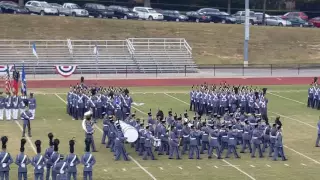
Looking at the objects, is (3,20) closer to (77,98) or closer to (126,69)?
(126,69)

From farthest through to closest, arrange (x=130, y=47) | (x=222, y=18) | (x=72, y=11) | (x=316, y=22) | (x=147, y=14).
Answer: (x=316, y=22), (x=222, y=18), (x=147, y=14), (x=72, y=11), (x=130, y=47)

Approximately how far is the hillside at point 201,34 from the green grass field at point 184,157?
61.3 feet

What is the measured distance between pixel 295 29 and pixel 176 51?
14.4 m

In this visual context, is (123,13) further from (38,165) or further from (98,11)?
(38,165)

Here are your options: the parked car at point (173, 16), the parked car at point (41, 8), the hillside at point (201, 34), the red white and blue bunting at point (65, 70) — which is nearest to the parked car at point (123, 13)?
the parked car at point (173, 16)

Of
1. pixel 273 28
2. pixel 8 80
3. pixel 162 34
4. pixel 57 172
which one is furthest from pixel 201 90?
pixel 273 28

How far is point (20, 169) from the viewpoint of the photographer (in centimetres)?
2383

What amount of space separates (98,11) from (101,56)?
46.2ft

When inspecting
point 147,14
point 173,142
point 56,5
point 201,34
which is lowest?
point 173,142

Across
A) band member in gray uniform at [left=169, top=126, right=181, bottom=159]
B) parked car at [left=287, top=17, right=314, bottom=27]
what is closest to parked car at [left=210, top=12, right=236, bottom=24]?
parked car at [left=287, top=17, right=314, bottom=27]

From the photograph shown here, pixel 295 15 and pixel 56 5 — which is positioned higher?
pixel 56 5

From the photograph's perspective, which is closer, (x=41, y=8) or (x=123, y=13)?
(x=41, y=8)

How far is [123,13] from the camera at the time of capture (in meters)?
69.6

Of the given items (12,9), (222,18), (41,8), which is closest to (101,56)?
(41,8)
